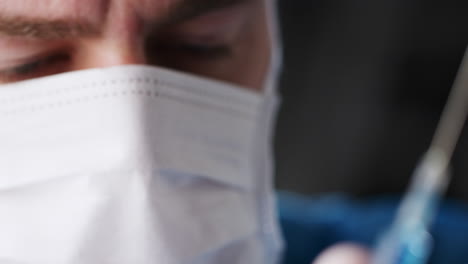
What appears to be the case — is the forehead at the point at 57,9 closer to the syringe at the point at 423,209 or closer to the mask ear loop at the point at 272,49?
the mask ear loop at the point at 272,49

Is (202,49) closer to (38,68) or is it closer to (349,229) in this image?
(38,68)

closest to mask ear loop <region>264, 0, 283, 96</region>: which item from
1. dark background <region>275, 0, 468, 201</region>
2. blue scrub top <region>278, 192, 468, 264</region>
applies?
blue scrub top <region>278, 192, 468, 264</region>

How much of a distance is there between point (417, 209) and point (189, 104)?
663 mm

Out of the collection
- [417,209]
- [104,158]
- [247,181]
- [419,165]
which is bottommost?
[419,165]

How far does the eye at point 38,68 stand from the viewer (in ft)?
2.22

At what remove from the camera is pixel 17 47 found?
65 cm

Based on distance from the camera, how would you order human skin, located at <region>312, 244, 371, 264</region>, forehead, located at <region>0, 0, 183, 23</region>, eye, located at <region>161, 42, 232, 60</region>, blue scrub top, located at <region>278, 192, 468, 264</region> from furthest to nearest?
blue scrub top, located at <region>278, 192, 468, 264</region>
human skin, located at <region>312, 244, 371, 264</region>
eye, located at <region>161, 42, 232, 60</region>
forehead, located at <region>0, 0, 183, 23</region>

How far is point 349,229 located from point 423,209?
0.53ft

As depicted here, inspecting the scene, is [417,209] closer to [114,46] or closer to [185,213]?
[185,213]

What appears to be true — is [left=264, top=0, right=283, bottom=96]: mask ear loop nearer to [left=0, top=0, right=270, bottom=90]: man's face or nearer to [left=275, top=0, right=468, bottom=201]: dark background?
[left=0, top=0, right=270, bottom=90]: man's face

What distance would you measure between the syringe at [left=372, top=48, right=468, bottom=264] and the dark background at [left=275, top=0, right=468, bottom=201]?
0.10 feet

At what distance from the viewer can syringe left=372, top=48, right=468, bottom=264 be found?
1.03 metres

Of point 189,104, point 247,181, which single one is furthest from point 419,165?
point 189,104

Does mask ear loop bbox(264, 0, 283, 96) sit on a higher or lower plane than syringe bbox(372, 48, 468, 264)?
higher
